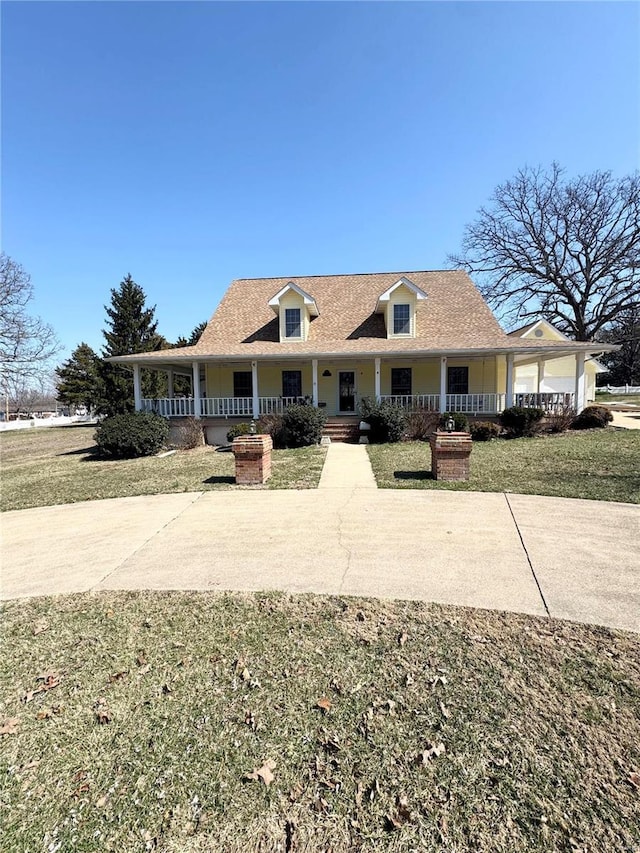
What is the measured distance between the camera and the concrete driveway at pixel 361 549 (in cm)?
387

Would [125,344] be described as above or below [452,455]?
above

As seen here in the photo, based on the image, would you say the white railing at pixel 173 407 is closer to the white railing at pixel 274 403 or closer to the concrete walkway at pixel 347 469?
the white railing at pixel 274 403

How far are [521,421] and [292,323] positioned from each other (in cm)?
972

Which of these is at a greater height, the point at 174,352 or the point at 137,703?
the point at 174,352

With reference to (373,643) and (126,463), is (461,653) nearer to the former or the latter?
(373,643)

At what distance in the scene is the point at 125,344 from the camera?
32469mm

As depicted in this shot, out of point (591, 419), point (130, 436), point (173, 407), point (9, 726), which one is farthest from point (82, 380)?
point (9, 726)

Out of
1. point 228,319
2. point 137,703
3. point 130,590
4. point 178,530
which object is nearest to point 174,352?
point 228,319

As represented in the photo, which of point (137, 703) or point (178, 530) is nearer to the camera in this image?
point (137, 703)

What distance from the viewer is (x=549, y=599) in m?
3.62

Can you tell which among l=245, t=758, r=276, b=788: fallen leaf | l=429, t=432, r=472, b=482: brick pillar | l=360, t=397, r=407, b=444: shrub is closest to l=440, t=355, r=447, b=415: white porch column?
l=360, t=397, r=407, b=444: shrub

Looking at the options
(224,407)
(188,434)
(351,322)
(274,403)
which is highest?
(351,322)

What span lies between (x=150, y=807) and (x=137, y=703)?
75cm

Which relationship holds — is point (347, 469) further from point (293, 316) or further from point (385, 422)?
point (293, 316)
